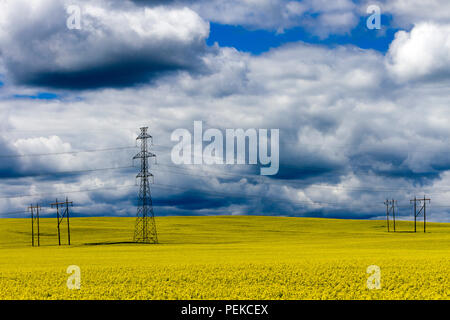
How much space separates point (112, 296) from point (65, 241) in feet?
300

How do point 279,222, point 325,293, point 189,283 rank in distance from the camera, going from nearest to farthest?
point 325,293 → point 189,283 → point 279,222

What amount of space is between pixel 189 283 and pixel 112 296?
571cm
